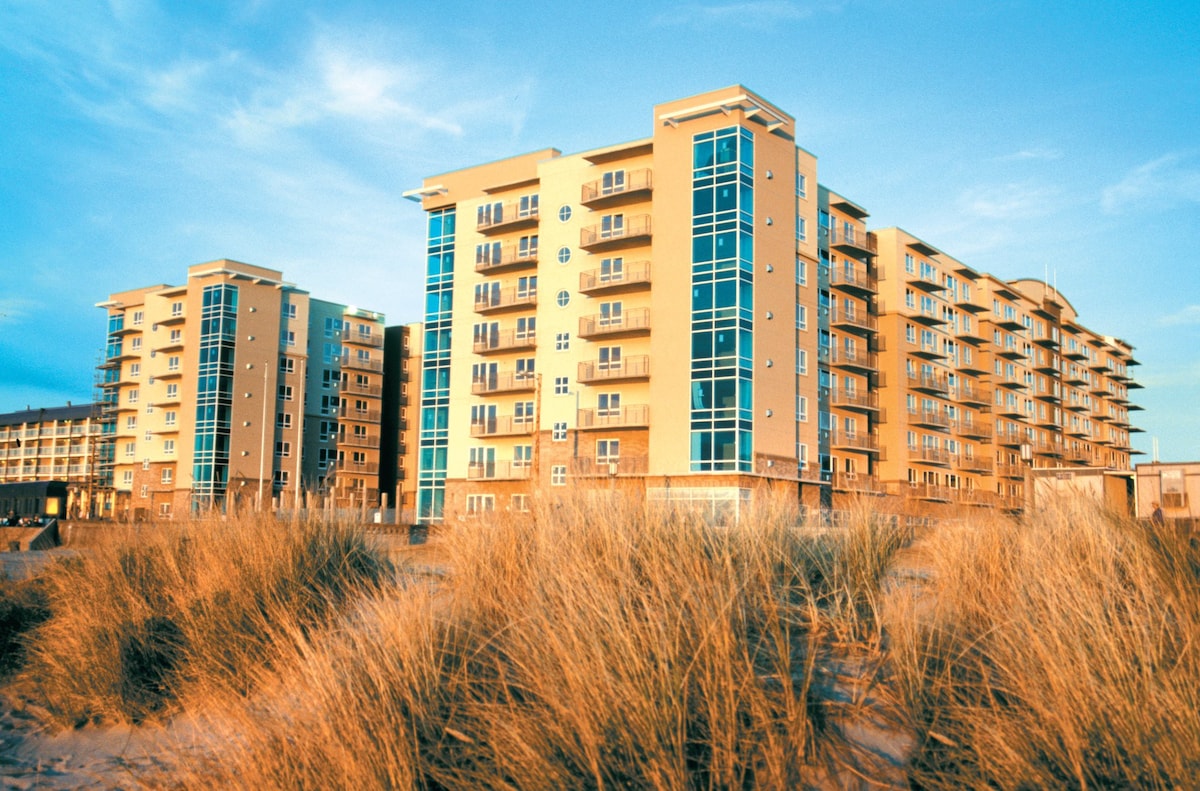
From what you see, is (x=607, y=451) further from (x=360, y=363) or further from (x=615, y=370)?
(x=360, y=363)

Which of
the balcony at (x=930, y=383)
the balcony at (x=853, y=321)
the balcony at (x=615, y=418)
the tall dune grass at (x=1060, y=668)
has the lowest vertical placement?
the tall dune grass at (x=1060, y=668)

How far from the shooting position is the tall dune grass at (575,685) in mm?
5637

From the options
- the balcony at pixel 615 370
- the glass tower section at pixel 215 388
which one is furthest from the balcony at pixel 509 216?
the glass tower section at pixel 215 388

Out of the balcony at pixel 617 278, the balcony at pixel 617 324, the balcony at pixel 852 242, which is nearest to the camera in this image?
the balcony at pixel 617 324

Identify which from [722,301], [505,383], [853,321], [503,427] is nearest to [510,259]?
[505,383]

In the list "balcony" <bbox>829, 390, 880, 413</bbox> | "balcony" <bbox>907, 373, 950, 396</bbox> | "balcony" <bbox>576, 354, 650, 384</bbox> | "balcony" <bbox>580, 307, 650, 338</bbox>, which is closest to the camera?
"balcony" <bbox>576, 354, 650, 384</bbox>

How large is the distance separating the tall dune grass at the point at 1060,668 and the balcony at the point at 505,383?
44370 mm

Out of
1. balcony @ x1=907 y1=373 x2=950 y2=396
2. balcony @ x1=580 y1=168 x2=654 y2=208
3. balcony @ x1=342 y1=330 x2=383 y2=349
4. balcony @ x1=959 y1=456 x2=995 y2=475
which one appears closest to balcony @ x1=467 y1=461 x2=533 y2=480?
balcony @ x1=580 y1=168 x2=654 y2=208

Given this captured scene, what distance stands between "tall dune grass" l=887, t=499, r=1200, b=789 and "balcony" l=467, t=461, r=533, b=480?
43.8m

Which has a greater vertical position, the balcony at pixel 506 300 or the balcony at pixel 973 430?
the balcony at pixel 506 300

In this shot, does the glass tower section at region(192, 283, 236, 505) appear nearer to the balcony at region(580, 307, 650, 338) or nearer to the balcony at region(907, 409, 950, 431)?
the balcony at region(580, 307, 650, 338)

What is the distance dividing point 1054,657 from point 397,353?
79232mm

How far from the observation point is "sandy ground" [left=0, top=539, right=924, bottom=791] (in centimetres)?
598

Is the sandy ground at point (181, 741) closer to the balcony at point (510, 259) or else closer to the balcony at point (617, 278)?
the balcony at point (617, 278)
